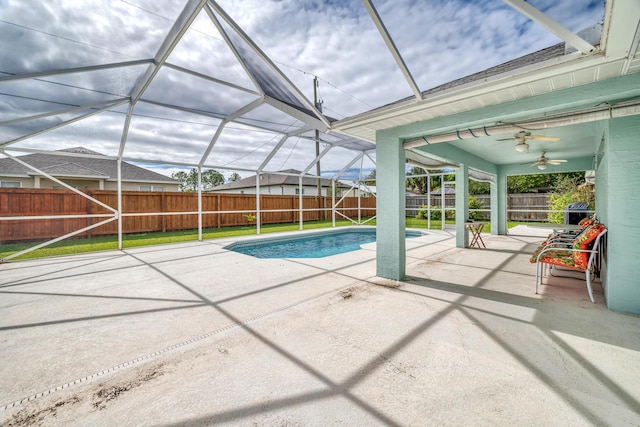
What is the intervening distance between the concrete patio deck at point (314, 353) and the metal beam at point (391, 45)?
2.59 m

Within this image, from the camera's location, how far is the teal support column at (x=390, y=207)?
427 centimetres

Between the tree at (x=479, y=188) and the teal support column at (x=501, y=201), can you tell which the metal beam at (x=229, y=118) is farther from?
the tree at (x=479, y=188)

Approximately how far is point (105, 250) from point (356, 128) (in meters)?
7.23

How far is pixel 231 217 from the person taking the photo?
42.4 feet

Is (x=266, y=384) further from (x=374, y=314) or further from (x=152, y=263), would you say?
(x=152, y=263)

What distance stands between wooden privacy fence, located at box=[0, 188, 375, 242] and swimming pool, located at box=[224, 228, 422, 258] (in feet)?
3.97

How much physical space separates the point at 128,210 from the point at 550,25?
12.0 meters

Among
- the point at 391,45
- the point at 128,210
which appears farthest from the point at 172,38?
the point at 128,210

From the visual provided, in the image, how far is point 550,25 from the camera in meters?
2.12

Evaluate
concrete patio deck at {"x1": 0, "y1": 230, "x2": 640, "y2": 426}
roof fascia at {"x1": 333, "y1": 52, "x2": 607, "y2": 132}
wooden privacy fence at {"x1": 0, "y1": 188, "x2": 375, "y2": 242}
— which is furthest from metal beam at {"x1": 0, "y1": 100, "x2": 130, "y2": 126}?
roof fascia at {"x1": 333, "y1": 52, "x2": 607, "y2": 132}

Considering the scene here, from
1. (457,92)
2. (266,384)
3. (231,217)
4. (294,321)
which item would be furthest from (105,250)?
(457,92)

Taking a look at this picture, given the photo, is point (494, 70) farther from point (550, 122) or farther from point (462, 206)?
A: point (462, 206)

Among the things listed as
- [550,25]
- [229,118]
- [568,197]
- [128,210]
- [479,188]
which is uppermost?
[229,118]

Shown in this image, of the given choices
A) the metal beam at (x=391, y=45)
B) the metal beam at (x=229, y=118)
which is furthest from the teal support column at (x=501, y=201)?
the metal beam at (x=229, y=118)
